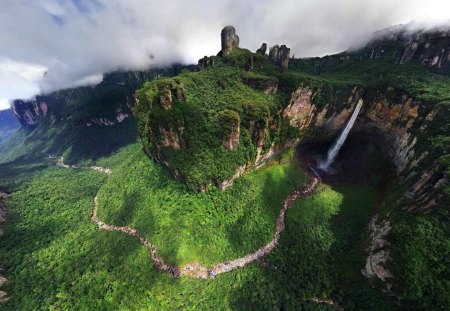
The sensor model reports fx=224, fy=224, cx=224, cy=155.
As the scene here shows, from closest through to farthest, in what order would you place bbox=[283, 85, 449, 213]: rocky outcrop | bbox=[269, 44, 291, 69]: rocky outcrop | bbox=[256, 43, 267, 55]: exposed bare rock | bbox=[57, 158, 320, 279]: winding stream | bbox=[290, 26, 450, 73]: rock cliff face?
bbox=[283, 85, 449, 213]: rocky outcrop, bbox=[57, 158, 320, 279]: winding stream, bbox=[290, 26, 450, 73]: rock cliff face, bbox=[256, 43, 267, 55]: exposed bare rock, bbox=[269, 44, 291, 69]: rocky outcrop

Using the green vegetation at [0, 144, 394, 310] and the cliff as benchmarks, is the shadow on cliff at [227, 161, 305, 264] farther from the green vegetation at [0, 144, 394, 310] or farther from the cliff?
the cliff

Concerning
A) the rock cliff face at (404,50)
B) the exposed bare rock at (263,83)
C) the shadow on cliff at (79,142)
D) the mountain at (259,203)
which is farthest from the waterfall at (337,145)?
the shadow on cliff at (79,142)

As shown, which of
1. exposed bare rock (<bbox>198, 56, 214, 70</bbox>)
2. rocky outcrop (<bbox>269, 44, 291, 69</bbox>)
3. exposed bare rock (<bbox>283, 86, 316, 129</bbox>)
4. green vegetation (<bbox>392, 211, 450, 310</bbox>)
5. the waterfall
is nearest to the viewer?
green vegetation (<bbox>392, 211, 450, 310</bbox>)

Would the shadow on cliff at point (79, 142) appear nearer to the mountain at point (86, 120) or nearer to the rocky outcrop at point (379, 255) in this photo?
the mountain at point (86, 120)

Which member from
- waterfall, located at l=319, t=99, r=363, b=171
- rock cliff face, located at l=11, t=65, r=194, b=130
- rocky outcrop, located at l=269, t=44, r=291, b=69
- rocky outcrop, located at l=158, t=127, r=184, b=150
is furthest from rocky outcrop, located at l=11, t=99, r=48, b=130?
waterfall, located at l=319, t=99, r=363, b=171

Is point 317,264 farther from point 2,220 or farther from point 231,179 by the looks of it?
point 2,220

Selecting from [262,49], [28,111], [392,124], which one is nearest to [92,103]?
[262,49]

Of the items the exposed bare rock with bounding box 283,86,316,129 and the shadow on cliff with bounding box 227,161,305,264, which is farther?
the exposed bare rock with bounding box 283,86,316,129
